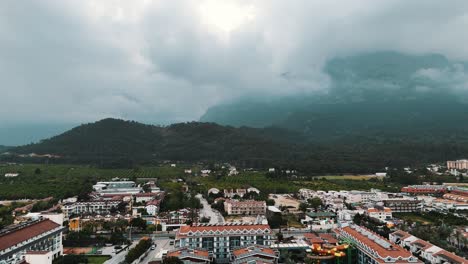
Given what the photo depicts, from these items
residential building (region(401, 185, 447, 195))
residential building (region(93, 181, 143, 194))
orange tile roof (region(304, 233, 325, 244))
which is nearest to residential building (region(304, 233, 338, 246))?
orange tile roof (region(304, 233, 325, 244))

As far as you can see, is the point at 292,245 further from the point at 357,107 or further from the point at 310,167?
the point at 357,107

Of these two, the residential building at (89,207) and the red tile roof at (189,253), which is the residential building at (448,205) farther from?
the residential building at (89,207)

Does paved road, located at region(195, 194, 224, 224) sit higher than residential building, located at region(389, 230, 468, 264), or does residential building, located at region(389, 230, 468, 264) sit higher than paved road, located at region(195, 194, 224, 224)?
residential building, located at region(389, 230, 468, 264)

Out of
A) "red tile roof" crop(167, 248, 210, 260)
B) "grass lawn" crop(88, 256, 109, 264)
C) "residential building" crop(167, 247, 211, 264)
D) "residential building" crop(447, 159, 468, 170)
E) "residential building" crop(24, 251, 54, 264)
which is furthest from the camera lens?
"residential building" crop(447, 159, 468, 170)

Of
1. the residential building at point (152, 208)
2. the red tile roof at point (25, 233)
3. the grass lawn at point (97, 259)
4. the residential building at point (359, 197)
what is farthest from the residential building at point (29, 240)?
the residential building at point (359, 197)

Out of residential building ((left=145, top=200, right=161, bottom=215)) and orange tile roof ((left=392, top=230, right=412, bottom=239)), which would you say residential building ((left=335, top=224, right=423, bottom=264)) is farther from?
residential building ((left=145, top=200, right=161, bottom=215))

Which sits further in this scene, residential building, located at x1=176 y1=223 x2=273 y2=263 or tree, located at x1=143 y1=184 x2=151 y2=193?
tree, located at x1=143 y1=184 x2=151 y2=193
